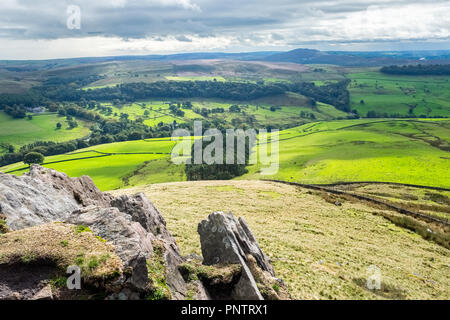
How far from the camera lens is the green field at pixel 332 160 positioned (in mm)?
82312

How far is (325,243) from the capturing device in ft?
107

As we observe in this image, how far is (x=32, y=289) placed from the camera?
12641mm

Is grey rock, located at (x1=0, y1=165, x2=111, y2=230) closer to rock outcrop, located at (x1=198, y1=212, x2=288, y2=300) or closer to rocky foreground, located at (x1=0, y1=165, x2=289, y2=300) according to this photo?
rocky foreground, located at (x1=0, y1=165, x2=289, y2=300)

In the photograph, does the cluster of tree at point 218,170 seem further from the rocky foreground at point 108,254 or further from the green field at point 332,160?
the rocky foreground at point 108,254

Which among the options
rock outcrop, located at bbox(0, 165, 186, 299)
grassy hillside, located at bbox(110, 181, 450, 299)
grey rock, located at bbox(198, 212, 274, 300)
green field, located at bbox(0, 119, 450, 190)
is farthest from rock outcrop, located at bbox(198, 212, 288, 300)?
green field, located at bbox(0, 119, 450, 190)

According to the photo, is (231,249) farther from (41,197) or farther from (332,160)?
(332,160)

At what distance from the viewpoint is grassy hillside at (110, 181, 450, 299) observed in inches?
922

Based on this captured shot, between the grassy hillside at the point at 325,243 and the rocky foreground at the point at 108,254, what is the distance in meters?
5.70

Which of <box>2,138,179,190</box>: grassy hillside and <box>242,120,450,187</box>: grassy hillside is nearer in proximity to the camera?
<box>242,120,450,187</box>: grassy hillside

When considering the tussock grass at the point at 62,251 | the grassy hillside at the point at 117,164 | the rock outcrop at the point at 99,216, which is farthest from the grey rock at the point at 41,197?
the grassy hillside at the point at 117,164

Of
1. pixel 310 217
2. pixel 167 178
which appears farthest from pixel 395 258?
pixel 167 178

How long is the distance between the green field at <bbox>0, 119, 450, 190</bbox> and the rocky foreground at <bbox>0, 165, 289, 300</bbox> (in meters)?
64.1

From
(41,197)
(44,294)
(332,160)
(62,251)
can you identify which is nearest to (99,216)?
(62,251)
